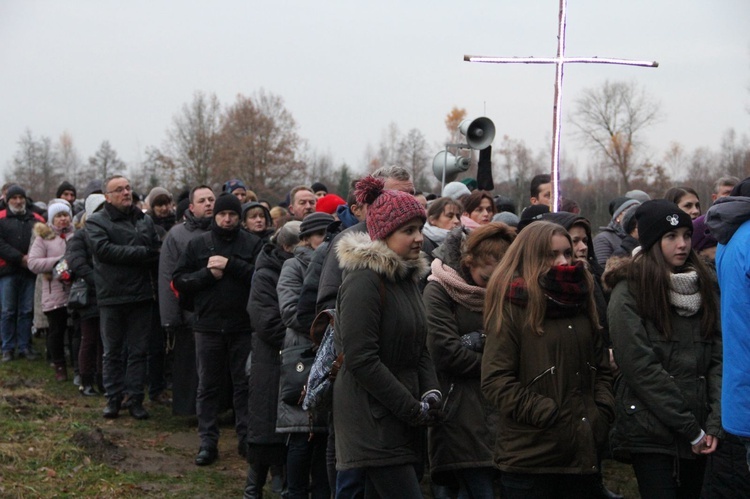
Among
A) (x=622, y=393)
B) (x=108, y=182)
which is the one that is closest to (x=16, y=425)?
(x=108, y=182)

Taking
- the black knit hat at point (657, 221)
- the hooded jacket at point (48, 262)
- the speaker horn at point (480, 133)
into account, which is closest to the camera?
the black knit hat at point (657, 221)

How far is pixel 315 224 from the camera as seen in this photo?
6.57 m

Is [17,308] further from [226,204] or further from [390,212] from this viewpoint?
[390,212]

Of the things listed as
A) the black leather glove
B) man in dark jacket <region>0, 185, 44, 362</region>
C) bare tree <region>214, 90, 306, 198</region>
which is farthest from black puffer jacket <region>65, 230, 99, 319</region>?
bare tree <region>214, 90, 306, 198</region>

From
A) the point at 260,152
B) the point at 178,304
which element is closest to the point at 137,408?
the point at 178,304

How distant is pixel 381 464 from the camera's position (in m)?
4.29

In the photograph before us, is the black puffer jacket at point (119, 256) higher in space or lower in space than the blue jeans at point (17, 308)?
higher

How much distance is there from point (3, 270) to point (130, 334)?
409 cm

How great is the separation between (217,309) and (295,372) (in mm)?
2306

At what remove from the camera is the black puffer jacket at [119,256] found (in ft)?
29.8

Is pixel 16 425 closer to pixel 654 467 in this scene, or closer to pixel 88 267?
pixel 88 267

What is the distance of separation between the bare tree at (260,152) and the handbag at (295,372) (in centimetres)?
4903

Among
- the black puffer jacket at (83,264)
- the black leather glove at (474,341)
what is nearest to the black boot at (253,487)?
the black leather glove at (474,341)

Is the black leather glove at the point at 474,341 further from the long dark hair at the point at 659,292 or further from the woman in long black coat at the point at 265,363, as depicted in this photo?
the woman in long black coat at the point at 265,363
